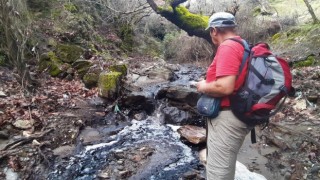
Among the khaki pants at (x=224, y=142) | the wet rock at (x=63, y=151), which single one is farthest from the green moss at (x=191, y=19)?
the khaki pants at (x=224, y=142)

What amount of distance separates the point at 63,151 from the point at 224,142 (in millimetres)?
3543

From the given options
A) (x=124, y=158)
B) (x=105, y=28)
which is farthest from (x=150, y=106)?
(x=105, y=28)

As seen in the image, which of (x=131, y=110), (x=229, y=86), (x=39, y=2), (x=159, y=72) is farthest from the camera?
(x=39, y=2)

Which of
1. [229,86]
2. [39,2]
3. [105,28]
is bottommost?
[229,86]

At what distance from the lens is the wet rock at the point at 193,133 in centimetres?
589

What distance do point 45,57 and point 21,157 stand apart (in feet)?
17.6

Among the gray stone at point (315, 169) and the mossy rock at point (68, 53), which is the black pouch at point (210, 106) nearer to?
the gray stone at point (315, 169)

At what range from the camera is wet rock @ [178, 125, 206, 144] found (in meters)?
5.89

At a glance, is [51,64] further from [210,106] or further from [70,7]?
[210,106]

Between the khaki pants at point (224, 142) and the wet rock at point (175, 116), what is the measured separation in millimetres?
4351

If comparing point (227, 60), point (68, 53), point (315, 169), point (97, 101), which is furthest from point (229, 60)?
point (68, 53)

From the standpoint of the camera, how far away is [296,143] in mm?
5375

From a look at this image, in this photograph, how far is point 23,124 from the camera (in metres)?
5.73

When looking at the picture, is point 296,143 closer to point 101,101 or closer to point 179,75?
point 101,101
